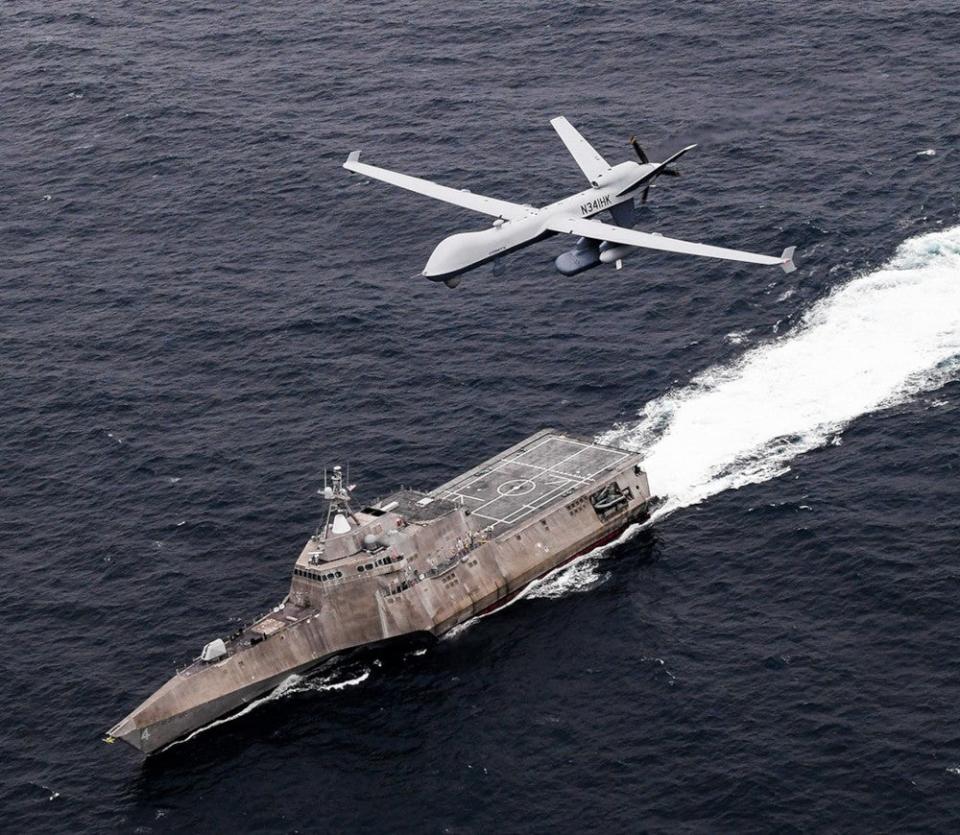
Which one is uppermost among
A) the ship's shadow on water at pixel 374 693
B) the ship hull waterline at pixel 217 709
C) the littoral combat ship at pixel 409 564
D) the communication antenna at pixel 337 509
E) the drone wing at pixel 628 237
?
the drone wing at pixel 628 237

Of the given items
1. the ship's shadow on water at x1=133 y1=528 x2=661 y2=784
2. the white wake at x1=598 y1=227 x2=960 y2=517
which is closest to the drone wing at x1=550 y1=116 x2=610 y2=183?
the white wake at x1=598 y1=227 x2=960 y2=517

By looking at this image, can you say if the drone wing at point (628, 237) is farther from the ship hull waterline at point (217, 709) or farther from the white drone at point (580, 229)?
the ship hull waterline at point (217, 709)

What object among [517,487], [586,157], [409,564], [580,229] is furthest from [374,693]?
[586,157]

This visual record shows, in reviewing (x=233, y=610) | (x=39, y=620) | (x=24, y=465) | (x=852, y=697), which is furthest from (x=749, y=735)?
(x=24, y=465)

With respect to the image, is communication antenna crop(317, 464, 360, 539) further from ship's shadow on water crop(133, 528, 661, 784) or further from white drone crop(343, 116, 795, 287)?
white drone crop(343, 116, 795, 287)

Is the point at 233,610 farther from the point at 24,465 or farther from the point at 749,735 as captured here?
the point at 749,735

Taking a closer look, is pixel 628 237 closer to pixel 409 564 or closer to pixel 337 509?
pixel 409 564

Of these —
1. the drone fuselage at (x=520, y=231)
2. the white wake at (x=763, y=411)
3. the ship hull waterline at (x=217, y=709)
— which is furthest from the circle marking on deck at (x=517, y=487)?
the drone fuselage at (x=520, y=231)
